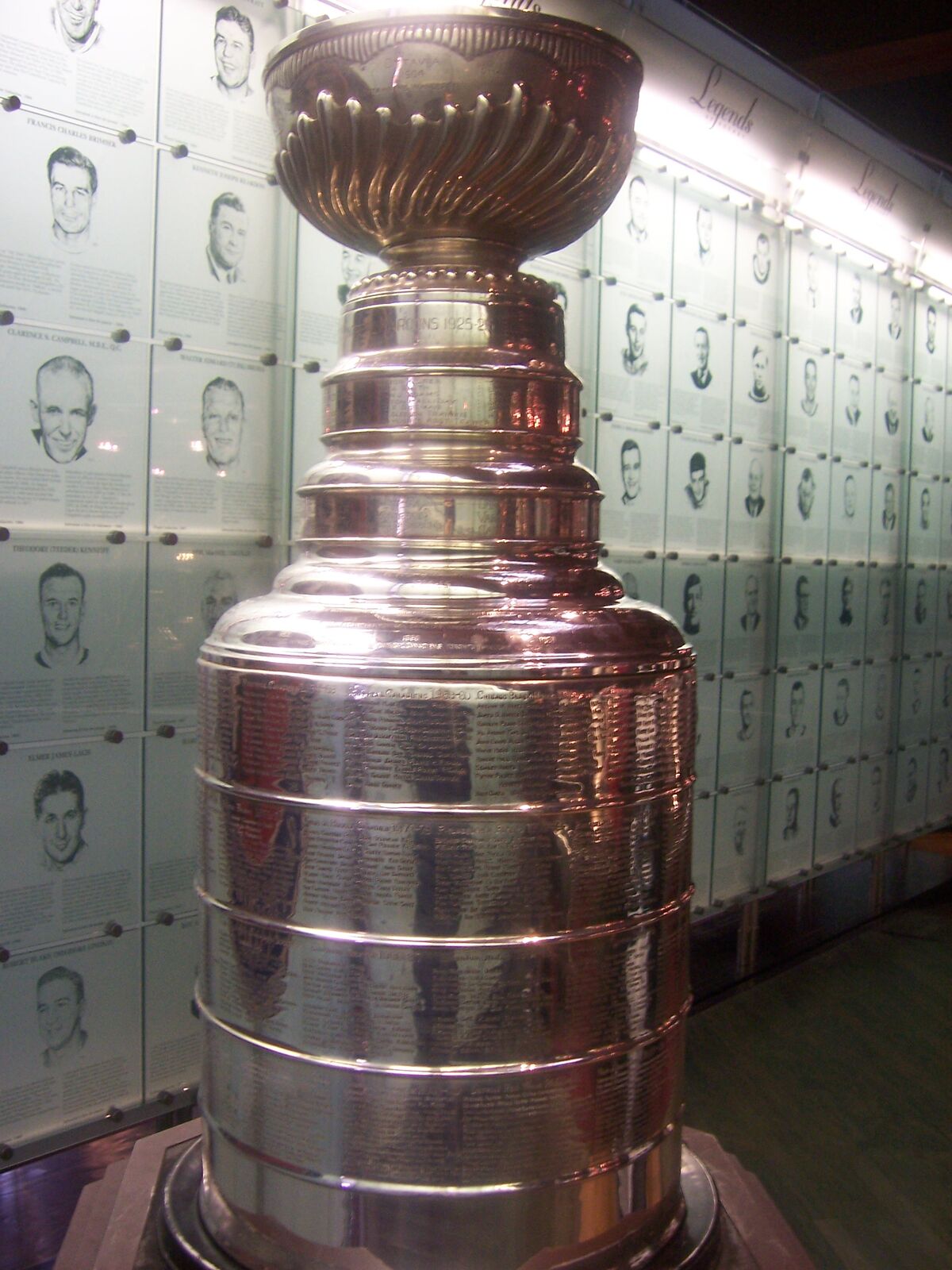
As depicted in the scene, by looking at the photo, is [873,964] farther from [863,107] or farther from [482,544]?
[482,544]

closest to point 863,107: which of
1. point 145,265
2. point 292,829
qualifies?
point 145,265

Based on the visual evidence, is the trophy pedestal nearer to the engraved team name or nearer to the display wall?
the display wall

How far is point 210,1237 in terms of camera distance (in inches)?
52.1

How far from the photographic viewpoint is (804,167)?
3730 mm

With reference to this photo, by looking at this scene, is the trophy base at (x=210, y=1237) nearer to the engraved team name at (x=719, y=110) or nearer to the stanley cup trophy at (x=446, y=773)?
the stanley cup trophy at (x=446, y=773)

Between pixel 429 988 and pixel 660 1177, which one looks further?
pixel 660 1177

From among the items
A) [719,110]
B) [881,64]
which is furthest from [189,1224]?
[881,64]

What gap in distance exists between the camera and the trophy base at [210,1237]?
4.24 ft

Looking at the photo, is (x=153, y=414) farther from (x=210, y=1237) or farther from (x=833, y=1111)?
(x=833, y=1111)

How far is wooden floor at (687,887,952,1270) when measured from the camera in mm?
2566

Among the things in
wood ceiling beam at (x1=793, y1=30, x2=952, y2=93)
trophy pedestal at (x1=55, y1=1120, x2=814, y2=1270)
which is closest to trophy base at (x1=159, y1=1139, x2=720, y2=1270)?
trophy pedestal at (x1=55, y1=1120, x2=814, y2=1270)

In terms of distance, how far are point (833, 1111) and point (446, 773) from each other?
251 cm

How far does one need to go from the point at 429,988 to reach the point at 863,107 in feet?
13.1

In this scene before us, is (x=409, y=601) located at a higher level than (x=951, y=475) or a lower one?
lower
